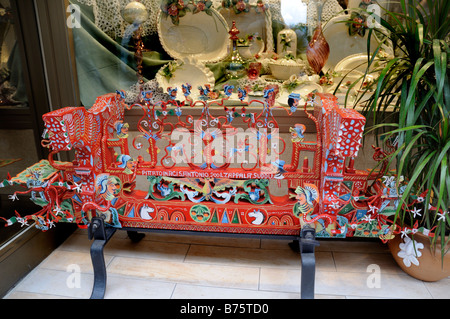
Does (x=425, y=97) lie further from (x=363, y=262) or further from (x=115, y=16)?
(x=115, y=16)

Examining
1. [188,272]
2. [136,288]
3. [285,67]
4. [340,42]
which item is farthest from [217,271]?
[340,42]

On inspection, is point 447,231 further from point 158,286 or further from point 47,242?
point 47,242

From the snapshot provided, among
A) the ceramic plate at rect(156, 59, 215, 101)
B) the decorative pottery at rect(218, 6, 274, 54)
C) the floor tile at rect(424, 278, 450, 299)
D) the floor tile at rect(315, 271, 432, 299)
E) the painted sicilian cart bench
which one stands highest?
the decorative pottery at rect(218, 6, 274, 54)

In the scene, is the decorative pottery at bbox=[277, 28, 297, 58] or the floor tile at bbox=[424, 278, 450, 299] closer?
the floor tile at bbox=[424, 278, 450, 299]

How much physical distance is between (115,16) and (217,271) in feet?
4.79

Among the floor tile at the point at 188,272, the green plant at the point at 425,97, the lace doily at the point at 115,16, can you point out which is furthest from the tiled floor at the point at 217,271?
the lace doily at the point at 115,16

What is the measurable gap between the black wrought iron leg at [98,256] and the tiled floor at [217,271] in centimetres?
5

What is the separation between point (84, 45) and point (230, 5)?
0.83 metres

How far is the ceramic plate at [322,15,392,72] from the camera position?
189 centimetres

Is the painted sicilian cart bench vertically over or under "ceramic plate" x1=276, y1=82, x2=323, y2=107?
under

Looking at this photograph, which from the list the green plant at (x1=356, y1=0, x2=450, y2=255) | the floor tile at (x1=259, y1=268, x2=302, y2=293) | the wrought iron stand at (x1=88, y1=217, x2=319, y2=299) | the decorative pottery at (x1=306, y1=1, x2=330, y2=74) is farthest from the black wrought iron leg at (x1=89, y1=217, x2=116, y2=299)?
the decorative pottery at (x1=306, y1=1, x2=330, y2=74)

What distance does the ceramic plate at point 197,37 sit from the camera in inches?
77.6

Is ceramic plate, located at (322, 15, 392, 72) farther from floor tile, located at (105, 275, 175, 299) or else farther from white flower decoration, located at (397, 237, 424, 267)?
floor tile, located at (105, 275, 175, 299)

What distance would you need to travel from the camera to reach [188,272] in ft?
5.61
